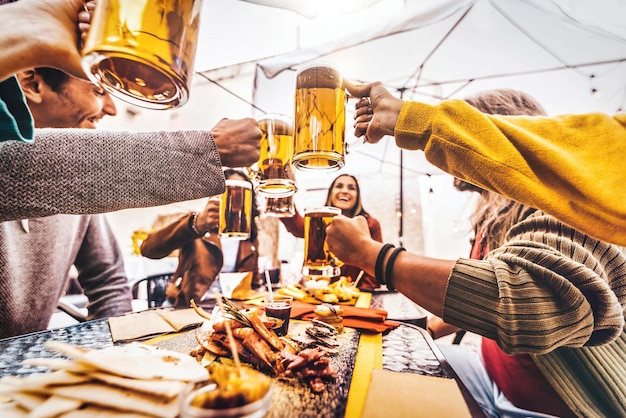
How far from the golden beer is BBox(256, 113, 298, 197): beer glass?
12 centimetres

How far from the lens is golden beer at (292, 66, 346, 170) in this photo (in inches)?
47.2

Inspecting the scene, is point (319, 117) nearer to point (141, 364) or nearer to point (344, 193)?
point (141, 364)

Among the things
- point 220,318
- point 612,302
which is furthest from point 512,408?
point 220,318

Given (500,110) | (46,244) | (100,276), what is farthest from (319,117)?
(100,276)

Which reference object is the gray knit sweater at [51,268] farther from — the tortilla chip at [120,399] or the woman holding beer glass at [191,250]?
the tortilla chip at [120,399]

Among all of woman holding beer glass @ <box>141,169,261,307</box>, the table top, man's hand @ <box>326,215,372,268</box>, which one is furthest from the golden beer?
woman holding beer glass @ <box>141,169,261,307</box>

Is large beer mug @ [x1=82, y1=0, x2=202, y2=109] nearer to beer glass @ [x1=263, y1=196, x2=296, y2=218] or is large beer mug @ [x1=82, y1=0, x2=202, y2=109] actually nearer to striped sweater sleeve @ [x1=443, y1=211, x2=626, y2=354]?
striped sweater sleeve @ [x1=443, y1=211, x2=626, y2=354]

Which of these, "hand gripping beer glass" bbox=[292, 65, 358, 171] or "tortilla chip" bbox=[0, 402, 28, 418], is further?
"hand gripping beer glass" bbox=[292, 65, 358, 171]

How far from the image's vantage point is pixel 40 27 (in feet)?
2.28

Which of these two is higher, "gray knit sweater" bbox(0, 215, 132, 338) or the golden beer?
the golden beer

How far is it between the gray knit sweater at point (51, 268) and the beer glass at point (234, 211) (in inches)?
40.8

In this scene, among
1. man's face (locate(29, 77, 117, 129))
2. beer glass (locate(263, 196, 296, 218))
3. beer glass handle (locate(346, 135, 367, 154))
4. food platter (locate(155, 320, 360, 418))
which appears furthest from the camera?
beer glass (locate(263, 196, 296, 218))

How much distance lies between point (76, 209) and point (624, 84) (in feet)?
18.4

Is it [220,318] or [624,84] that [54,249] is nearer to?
[220,318]
